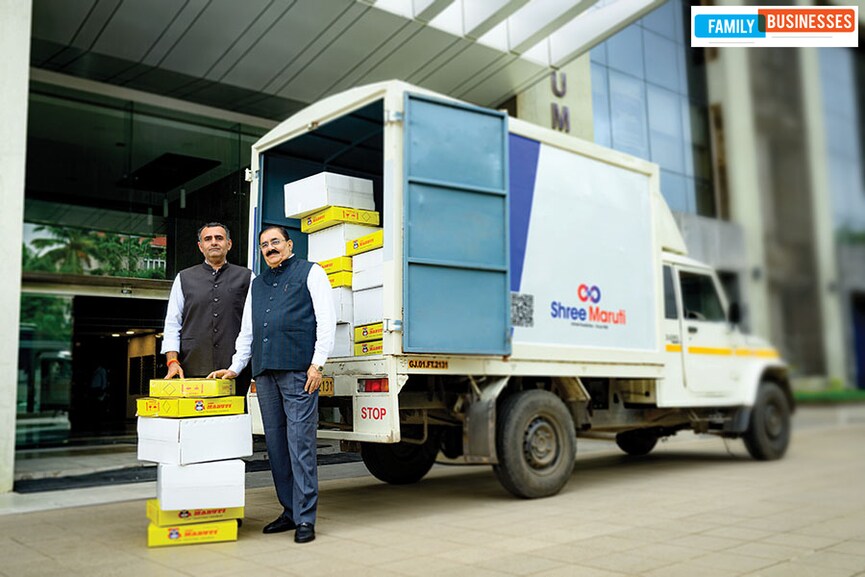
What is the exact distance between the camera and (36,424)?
965 cm

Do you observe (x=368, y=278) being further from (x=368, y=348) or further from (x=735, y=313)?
(x=735, y=313)

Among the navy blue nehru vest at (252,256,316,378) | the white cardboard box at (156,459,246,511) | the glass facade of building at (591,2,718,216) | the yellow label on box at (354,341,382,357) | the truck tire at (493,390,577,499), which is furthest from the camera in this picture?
the glass facade of building at (591,2,718,216)

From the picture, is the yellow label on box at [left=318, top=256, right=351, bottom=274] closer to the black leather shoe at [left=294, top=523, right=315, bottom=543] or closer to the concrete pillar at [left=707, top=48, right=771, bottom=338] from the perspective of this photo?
the black leather shoe at [left=294, top=523, right=315, bottom=543]

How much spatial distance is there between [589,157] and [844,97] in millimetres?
8825

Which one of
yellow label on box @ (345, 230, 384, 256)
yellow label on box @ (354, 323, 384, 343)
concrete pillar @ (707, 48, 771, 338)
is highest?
concrete pillar @ (707, 48, 771, 338)

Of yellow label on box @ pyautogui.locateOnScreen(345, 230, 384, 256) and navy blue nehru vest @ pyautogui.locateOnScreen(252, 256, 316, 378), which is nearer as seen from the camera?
navy blue nehru vest @ pyautogui.locateOnScreen(252, 256, 316, 378)

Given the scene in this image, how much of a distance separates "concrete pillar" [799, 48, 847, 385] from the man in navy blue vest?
10.3m

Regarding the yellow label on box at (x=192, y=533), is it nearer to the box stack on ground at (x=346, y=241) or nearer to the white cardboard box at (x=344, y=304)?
the box stack on ground at (x=346, y=241)

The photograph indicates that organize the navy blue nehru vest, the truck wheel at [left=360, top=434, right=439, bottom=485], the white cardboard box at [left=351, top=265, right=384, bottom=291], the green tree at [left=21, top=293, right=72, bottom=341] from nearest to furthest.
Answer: the navy blue nehru vest → the white cardboard box at [left=351, top=265, right=384, bottom=291] → the truck wheel at [left=360, top=434, right=439, bottom=485] → the green tree at [left=21, top=293, right=72, bottom=341]

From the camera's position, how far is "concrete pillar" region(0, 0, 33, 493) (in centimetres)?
695

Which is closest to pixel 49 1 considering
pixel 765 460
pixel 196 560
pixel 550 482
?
pixel 196 560

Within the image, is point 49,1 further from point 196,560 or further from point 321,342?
point 196,560

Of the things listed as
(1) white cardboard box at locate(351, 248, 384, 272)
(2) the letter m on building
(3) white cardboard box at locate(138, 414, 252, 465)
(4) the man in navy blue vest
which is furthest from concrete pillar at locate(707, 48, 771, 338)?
(3) white cardboard box at locate(138, 414, 252, 465)

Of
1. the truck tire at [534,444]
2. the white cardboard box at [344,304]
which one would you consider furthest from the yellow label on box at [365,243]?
the truck tire at [534,444]
